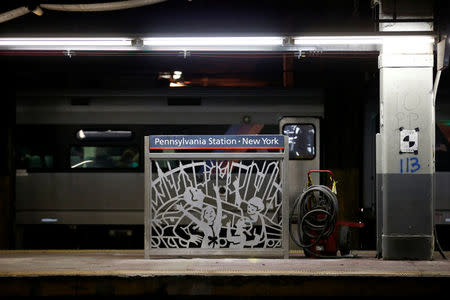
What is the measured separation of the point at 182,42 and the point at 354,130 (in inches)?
A: 147

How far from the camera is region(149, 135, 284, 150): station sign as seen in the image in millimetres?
6152

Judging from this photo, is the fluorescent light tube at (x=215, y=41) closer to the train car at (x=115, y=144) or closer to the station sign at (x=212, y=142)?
the station sign at (x=212, y=142)

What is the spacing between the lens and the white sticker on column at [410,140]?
619cm

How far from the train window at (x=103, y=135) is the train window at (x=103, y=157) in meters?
0.15

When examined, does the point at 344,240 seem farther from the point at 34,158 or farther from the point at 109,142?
the point at 34,158

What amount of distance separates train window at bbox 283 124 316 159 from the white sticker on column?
199 cm

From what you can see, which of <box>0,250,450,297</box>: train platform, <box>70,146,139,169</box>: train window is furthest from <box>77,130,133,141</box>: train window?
<box>0,250,450,297</box>: train platform

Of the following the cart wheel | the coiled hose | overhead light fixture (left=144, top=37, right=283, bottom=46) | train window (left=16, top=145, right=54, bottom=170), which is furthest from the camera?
train window (left=16, top=145, right=54, bottom=170)

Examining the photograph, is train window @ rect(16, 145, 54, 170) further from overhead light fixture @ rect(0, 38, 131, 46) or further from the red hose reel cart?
the red hose reel cart

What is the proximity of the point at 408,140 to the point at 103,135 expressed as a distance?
4738 mm

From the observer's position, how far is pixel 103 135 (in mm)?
8133

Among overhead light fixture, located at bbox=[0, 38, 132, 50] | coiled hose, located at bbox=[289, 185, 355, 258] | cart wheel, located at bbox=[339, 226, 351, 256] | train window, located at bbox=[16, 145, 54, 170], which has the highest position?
overhead light fixture, located at bbox=[0, 38, 132, 50]

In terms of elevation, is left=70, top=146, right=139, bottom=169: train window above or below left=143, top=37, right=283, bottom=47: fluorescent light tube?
below

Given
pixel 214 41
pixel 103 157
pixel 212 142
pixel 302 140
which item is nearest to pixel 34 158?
pixel 103 157
